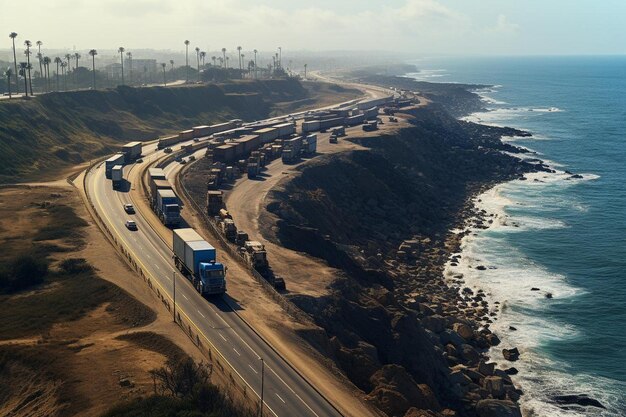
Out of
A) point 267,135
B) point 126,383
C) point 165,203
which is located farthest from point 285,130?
point 126,383

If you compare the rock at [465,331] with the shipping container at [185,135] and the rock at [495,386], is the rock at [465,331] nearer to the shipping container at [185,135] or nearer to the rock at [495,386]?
the rock at [495,386]

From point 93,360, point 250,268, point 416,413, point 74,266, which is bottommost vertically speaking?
point 416,413

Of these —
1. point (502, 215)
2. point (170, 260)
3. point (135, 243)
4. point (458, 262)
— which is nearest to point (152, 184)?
point (135, 243)

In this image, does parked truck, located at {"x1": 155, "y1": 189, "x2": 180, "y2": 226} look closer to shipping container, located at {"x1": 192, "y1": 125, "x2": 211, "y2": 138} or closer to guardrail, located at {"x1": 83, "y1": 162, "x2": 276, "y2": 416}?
guardrail, located at {"x1": 83, "y1": 162, "x2": 276, "y2": 416}

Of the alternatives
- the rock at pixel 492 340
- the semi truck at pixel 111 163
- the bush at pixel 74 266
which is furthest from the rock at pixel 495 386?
the semi truck at pixel 111 163

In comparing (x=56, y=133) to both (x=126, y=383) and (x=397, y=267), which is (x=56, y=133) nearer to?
(x=397, y=267)

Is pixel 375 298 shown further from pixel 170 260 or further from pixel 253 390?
pixel 253 390
